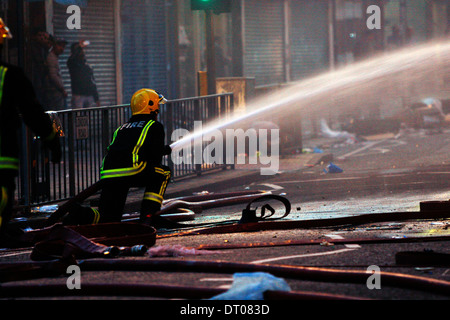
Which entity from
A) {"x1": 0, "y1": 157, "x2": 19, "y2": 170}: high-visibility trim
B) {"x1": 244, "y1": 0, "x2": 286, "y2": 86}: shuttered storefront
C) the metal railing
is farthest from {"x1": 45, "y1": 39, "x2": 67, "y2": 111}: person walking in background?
{"x1": 0, "y1": 157, "x2": 19, "y2": 170}: high-visibility trim

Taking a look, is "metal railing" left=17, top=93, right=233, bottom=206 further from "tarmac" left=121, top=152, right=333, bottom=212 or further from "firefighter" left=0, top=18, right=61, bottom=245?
"firefighter" left=0, top=18, right=61, bottom=245

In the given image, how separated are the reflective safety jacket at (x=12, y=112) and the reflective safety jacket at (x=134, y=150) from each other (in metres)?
2.37

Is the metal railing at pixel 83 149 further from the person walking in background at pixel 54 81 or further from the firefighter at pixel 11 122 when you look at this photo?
the firefighter at pixel 11 122

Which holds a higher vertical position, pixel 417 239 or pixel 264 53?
pixel 264 53

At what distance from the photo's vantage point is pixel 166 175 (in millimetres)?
7961

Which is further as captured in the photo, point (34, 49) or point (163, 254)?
point (34, 49)

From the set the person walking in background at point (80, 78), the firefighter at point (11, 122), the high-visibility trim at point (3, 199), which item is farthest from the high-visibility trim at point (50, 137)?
the person walking in background at point (80, 78)

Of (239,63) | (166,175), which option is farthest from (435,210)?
(239,63)

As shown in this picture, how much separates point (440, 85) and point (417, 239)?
74.0 feet

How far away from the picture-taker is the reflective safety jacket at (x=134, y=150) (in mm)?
7660

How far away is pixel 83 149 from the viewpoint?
10820mm

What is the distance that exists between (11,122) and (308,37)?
21.1 metres

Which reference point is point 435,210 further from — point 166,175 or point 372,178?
point 372,178

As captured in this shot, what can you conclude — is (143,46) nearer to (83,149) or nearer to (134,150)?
(83,149)
